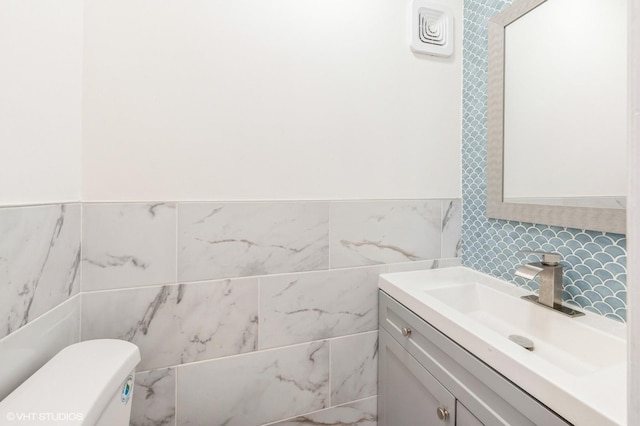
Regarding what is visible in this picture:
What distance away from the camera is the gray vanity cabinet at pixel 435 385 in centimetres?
60

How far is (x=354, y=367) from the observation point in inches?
46.3

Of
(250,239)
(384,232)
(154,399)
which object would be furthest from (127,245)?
(384,232)

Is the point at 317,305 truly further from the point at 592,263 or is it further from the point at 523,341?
the point at 592,263

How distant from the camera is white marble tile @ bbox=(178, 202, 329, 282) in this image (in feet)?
3.21

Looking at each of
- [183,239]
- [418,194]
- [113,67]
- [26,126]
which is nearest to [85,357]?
[183,239]

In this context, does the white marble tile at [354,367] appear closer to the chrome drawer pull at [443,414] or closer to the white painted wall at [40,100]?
the chrome drawer pull at [443,414]

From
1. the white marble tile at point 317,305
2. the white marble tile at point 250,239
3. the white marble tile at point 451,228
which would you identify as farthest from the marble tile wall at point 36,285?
the white marble tile at point 451,228

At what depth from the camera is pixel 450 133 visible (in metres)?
1.29

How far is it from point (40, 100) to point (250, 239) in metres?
0.68

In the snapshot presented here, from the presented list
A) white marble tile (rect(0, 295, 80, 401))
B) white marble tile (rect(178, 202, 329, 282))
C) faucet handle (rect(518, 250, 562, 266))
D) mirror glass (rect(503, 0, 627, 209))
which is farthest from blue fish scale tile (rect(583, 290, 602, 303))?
white marble tile (rect(0, 295, 80, 401))

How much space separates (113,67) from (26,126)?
34cm

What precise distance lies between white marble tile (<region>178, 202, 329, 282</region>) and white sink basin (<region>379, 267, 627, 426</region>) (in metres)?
0.36

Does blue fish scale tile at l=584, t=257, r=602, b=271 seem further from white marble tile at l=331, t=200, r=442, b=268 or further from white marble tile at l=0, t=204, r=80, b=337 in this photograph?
white marble tile at l=0, t=204, r=80, b=337

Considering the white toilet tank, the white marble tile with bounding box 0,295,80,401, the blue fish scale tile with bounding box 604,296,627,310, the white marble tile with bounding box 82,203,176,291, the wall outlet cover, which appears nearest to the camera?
the white toilet tank
